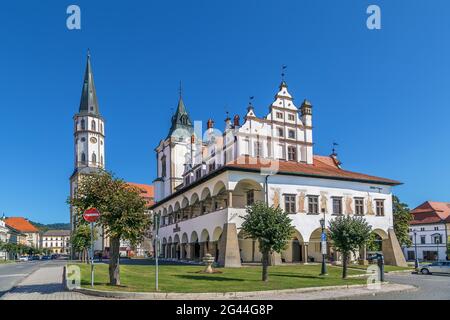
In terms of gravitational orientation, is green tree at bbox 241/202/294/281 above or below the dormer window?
below

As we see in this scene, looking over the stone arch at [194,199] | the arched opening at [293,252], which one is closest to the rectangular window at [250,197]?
the arched opening at [293,252]

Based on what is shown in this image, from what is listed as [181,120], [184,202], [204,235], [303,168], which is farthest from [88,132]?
[303,168]

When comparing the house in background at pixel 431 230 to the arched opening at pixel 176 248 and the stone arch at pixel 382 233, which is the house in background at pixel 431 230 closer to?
the stone arch at pixel 382 233

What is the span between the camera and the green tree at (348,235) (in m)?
27.4

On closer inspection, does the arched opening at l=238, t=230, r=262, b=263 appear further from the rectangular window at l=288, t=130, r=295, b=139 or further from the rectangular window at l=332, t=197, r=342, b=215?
the rectangular window at l=288, t=130, r=295, b=139

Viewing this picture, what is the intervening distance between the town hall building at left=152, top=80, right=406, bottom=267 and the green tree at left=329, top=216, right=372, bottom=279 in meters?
12.9

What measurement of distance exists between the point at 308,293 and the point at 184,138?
61.7 meters

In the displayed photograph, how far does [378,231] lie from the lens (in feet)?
158

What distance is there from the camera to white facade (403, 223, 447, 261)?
269ft

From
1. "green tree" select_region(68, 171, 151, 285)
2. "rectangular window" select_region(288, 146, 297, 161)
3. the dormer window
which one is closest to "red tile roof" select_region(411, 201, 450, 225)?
"rectangular window" select_region(288, 146, 297, 161)

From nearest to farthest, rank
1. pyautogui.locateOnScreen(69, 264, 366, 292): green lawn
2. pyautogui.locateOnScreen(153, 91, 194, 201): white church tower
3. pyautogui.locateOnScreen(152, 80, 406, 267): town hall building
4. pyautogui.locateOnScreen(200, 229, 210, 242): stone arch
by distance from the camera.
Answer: pyautogui.locateOnScreen(69, 264, 366, 292): green lawn
pyautogui.locateOnScreen(152, 80, 406, 267): town hall building
pyautogui.locateOnScreen(200, 229, 210, 242): stone arch
pyautogui.locateOnScreen(153, 91, 194, 201): white church tower

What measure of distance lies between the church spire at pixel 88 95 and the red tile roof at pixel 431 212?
7721 cm

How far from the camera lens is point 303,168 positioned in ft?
151
